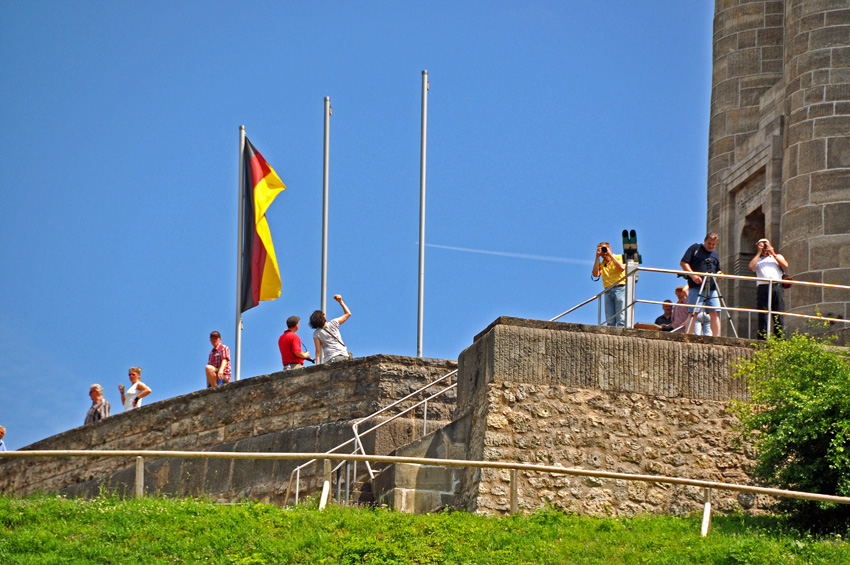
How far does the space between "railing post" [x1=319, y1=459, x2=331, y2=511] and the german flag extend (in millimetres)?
11041

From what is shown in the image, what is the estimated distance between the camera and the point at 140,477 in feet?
52.5

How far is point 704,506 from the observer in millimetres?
15656

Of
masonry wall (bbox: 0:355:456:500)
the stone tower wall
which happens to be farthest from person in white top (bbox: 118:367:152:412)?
the stone tower wall

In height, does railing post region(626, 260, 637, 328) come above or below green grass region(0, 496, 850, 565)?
above

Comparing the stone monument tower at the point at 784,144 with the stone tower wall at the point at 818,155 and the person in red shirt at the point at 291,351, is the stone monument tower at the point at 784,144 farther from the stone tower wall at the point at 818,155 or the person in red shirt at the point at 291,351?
the person in red shirt at the point at 291,351

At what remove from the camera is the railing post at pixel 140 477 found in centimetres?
1586

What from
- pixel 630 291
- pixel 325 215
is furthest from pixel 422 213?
pixel 630 291

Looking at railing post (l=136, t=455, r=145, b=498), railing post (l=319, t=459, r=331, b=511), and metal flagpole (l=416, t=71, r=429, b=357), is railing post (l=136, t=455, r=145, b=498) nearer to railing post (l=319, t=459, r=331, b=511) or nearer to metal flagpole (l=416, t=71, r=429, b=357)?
railing post (l=319, t=459, r=331, b=511)

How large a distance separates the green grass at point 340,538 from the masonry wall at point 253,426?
10.8 ft

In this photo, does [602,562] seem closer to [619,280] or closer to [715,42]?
[619,280]

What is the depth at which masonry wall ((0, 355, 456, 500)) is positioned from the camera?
20578 mm

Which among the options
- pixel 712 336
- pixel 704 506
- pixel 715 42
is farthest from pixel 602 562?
pixel 715 42

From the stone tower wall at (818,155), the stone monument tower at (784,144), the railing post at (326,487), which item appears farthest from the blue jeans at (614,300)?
the railing post at (326,487)

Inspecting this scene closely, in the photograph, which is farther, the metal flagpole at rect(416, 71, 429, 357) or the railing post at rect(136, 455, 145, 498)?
the metal flagpole at rect(416, 71, 429, 357)
